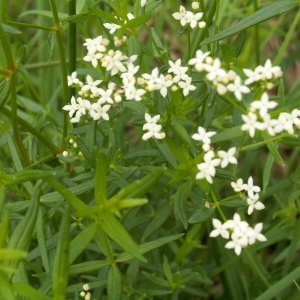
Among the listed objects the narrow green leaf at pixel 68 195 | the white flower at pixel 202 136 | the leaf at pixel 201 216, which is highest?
the narrow green leaf at pixel 68 195

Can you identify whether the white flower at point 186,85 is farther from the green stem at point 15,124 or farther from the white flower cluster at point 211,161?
the green stem at point 15,124

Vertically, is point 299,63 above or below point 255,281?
above

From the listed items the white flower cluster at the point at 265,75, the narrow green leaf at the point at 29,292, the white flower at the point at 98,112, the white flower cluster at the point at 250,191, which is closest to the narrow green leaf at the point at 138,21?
the white flower at the point at 98,112

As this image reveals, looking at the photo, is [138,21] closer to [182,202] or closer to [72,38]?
[72,38]

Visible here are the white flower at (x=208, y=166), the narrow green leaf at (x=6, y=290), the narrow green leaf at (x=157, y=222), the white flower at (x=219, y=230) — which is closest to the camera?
the narrow green leaf at (x=6, y=290)

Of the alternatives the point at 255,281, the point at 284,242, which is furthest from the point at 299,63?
the point at 255,281

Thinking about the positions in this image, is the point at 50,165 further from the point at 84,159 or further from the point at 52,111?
the point at 52,111

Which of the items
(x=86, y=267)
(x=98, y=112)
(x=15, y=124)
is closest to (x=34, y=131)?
(x=15, y=124)
